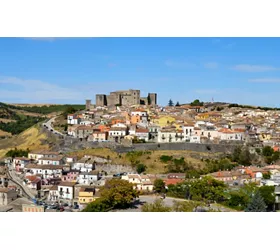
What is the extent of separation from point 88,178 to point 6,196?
2.99 meters

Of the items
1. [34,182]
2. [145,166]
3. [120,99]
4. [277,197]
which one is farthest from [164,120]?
[277,197]

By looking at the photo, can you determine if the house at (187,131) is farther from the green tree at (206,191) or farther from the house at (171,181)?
the green tree at (206,191)

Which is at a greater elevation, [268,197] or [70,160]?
[70,160]

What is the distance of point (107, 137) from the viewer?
64.6 ft

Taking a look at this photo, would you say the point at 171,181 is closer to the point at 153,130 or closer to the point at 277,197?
the point at 277,197

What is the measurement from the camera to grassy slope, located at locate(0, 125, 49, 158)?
70.8ft

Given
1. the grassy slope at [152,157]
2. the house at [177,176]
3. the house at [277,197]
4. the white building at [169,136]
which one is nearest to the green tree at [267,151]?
the grassy slope at [152,157]

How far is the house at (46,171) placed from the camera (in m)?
16.2

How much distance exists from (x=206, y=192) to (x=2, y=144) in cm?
1519

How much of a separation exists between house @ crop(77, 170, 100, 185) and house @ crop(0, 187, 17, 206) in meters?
2.45

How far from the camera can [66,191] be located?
14.5m

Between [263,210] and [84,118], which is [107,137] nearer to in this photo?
[84,118]

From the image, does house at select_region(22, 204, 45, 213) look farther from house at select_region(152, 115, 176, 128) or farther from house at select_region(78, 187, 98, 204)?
house at select_region(152, 115, 176, 128)

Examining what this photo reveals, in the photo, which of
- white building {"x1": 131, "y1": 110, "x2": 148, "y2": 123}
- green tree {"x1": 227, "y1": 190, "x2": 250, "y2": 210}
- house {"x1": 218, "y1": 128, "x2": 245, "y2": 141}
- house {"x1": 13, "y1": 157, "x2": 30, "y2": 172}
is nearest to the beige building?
white building {"x1": 131, "y1": 110, "x2": 148, "y2": 123}
